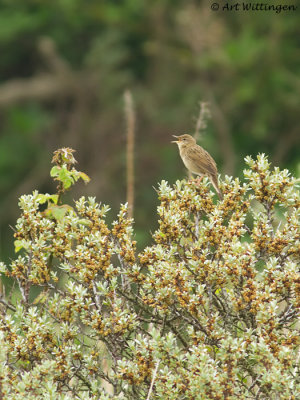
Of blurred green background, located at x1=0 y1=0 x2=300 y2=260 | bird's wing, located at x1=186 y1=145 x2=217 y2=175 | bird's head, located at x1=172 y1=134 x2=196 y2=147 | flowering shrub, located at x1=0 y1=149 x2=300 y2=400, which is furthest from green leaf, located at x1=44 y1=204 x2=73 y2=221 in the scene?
blurred green background, located at x1=0 y1=0 x2=300 y2=260

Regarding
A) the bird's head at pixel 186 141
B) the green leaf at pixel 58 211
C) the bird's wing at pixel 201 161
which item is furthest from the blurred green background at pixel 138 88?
the green leaf at pixel 58 211

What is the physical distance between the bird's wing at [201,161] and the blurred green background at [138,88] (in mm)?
10314

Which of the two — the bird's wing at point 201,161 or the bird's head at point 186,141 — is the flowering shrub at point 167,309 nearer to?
the bird's wing at point 201,161

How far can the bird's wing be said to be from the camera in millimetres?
6449

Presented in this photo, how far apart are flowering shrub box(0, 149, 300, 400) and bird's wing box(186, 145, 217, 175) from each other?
191cm

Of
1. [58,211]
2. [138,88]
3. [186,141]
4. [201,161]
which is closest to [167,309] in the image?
[58,211]

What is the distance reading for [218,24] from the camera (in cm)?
1977

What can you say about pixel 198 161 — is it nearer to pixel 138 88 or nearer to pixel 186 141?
pixel 186 141

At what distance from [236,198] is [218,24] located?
15.9m

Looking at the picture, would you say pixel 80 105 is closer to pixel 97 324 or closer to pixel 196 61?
pixel 196 61

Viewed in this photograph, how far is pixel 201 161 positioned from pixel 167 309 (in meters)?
2.77

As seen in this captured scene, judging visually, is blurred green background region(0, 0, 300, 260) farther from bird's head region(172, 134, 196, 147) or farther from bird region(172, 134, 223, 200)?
bird region(172, 134, 223, 200)

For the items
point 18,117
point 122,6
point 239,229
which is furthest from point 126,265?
point 18,117

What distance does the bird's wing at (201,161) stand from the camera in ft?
21.2
